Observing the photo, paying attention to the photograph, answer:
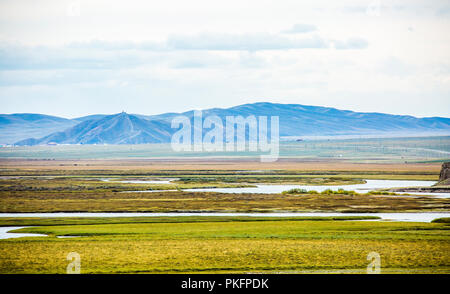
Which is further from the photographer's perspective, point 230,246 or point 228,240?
point 228,240

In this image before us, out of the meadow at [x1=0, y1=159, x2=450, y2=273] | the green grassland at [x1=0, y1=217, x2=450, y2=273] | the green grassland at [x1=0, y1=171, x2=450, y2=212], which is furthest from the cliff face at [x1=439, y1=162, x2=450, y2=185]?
the green grassland at [x1=0, y1=217, x2=450, y2=273]

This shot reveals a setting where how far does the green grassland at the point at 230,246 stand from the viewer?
26750 millimetres

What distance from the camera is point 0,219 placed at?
144ft

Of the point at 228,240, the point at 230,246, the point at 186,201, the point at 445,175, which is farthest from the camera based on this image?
the point at 445,175

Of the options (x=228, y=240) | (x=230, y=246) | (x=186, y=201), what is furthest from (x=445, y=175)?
(x=230, y=246)

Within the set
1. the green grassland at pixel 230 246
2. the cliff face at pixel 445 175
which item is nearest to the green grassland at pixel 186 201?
the green grassland at pixel 230 246

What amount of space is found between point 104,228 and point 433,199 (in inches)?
1232

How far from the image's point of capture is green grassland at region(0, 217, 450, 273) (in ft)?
87.8

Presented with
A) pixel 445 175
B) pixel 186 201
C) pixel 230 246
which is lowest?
pixel 230 246

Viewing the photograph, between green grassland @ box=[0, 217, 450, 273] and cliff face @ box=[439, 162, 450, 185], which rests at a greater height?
cliff face @ box=[439, 162, 450, 185]

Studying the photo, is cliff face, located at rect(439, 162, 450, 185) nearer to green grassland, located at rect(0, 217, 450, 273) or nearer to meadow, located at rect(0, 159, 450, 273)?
meadow, located at rect(0, 159, 450, 273)

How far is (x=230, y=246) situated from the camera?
31.5 m

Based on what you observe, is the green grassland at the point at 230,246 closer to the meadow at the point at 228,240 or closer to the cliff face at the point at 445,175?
the meadow at the point at 228,240

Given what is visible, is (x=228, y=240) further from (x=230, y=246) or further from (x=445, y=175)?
(x=445, y=175)
